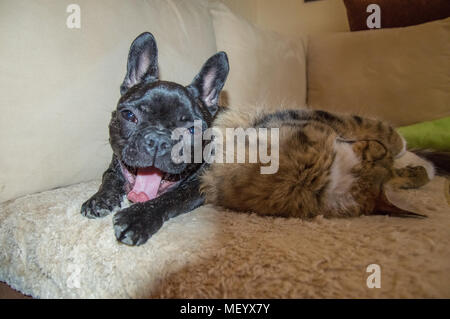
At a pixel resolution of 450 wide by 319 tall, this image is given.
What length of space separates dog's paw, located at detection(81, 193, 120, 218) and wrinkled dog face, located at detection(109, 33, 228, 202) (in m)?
0.11

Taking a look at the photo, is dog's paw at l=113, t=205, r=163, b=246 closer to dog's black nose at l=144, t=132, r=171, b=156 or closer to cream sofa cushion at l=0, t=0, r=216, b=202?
dog's black nose at l=144, t=132, r=171, b=156

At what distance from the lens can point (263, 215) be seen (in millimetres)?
732

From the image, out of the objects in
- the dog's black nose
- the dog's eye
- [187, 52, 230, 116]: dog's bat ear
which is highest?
[187, 52, 230, 116]: dog's bat ear

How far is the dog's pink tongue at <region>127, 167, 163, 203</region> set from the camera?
0.83 meters

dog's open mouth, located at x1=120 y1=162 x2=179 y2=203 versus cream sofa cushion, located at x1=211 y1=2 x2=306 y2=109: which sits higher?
cream sofa cushion, located at x1=211 y1=2 x2=306 y2=109

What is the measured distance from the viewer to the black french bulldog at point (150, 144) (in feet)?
2.48

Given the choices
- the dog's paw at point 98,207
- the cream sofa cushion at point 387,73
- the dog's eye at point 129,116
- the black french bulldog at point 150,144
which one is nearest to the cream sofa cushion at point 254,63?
the cream sofa cushion at point 387,73

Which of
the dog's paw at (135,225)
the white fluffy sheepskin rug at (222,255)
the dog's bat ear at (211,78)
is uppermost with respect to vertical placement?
the dog's bat ear at (211,78)

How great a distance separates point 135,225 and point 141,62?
0.54 meters

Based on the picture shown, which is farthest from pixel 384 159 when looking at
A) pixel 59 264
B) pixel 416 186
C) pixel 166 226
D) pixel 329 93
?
pixel 329 93

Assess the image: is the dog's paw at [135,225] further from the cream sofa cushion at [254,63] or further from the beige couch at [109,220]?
the cream sofa cushion at [254,63]

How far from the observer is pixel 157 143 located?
80cm

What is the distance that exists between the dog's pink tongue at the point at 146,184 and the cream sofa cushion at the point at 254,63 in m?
0.52

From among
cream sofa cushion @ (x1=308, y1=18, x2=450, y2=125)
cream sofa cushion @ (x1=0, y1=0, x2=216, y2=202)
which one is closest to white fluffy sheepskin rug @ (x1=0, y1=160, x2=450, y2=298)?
cream sofa cushion @ (x1=0, y1=0, x2=216, y2=202)
